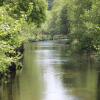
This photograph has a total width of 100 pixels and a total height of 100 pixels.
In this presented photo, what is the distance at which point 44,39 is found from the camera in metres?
127

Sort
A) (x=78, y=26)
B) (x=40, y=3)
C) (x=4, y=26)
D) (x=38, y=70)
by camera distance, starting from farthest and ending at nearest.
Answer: (x=78, y=26) < (x=40, y=3) < (x=38, y=70) < (x=4, y=26)

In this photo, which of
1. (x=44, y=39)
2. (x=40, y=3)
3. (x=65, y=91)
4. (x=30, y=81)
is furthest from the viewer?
(x=44, y=39)

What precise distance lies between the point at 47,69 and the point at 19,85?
11.9m

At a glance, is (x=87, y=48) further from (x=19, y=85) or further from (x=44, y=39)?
(x=44, y=39)

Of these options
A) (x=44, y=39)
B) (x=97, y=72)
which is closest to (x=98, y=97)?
(x=97, y=72)

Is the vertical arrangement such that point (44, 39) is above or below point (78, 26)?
below

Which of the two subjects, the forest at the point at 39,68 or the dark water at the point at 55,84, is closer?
the forest at the point at 39,68

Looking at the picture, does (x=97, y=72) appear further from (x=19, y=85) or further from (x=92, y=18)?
(x=19, y=85)

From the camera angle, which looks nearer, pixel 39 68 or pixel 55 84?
pixel 55 84

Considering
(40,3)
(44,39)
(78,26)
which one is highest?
(40,3)

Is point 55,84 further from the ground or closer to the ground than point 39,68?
further from the ground

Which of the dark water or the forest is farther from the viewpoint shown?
the dark water

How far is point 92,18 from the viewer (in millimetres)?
43875

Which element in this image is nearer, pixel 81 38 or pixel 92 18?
pixel 92 18
